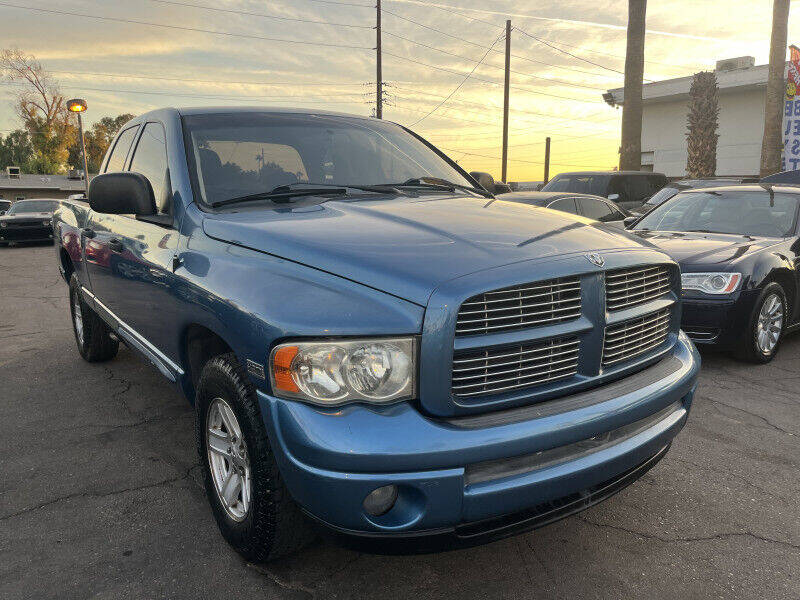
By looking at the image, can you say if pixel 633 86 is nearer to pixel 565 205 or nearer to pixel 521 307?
pixel 565 205

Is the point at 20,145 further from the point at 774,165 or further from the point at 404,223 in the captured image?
the point at 404,223

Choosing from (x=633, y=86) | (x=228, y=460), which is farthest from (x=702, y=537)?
(x=633, y=86)

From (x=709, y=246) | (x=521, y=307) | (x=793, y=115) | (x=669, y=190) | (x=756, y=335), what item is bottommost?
(x=756, y=335)

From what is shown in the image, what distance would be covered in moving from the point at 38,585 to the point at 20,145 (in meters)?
93.1

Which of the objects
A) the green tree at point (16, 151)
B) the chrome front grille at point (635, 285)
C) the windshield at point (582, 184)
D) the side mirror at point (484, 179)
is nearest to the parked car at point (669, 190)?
the windshield at point (582, 184)

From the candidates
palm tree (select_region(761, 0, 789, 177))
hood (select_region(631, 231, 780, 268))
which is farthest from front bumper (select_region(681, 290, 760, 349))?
palm tree (select_region(761, 0, 789, 177))

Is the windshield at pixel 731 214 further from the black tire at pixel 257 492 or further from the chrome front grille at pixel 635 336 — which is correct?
the black tire at pixel 257 492

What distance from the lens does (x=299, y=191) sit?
312 cm

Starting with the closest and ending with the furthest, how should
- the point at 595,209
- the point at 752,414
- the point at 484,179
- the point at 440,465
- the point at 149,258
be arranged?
the point at 440,465
the point at 149,258
the point at 752,414
the point at 484,179
the point at 595,209

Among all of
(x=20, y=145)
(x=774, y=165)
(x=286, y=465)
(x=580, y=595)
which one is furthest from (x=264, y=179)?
(x=20, y=145)

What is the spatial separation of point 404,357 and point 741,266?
4.41m

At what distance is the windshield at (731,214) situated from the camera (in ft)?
20.1

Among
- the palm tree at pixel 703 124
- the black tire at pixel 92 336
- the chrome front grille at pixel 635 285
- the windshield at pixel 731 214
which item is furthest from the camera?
the palm tree at pixel 703 124

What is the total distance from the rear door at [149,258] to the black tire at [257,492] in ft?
2.16
